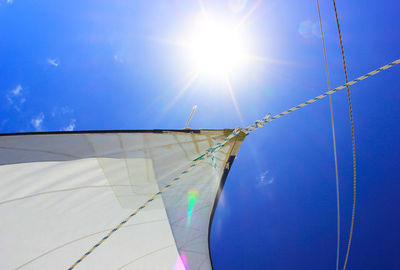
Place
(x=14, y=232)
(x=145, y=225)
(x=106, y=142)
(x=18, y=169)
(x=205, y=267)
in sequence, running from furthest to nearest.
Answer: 1. (x=205, y=267)
2. (x=145, y=225)
3. (x=106, y=142)
4. (x=14, y=232)
5. (x=18, y=169)

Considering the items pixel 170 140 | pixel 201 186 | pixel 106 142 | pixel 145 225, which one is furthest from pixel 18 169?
pixel 201 186

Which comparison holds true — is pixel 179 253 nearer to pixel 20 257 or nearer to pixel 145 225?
pixel 145 225

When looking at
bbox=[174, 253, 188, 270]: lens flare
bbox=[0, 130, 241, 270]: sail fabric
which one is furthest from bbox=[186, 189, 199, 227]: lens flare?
bbox=[174, 253, 188, 270]: lens flare

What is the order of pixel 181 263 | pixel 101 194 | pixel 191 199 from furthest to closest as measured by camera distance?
pixel 181 263 < pixel 191 199 < pixel 101 194

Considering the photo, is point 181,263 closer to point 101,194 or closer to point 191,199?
point 191,199

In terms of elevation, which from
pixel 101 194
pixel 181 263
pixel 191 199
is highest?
pixel 101 194

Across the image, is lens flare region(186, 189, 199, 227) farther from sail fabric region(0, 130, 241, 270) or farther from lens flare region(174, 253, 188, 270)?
lens flare region(174, 253, 188, 270)

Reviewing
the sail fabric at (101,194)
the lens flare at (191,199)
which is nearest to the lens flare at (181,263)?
the sail fabric at (101,194)

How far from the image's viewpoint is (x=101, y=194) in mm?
2441

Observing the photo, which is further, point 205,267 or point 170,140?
point 205,267

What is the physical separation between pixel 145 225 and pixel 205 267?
1972mm

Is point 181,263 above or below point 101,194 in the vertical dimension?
below

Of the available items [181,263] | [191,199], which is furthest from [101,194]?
[181,263]

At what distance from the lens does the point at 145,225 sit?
297 cm
